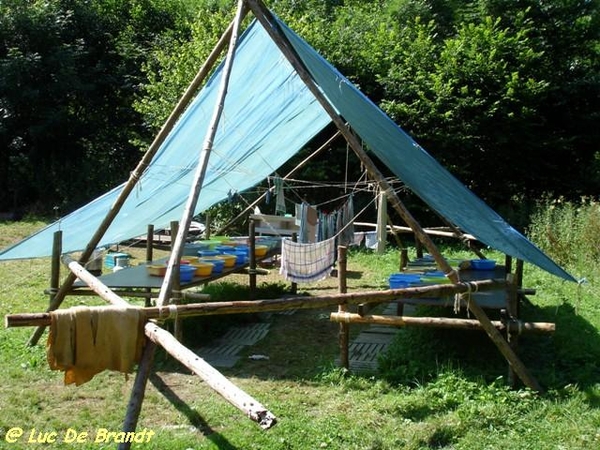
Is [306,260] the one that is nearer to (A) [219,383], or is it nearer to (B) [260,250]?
(B) [260,250]

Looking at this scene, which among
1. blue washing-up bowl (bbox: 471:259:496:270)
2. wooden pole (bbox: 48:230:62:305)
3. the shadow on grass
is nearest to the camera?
the shadow on grass

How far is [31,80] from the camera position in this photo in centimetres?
1697

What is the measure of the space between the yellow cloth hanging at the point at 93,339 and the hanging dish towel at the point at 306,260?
4.05 m

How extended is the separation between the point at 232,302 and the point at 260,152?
13.4 feet

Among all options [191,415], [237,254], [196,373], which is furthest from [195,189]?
[237,254]

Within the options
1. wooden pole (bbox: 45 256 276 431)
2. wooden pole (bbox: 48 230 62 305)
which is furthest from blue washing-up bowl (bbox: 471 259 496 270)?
wooden pole (bbox: 45 256 276 431)

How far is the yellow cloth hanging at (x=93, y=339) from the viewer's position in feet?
11.0

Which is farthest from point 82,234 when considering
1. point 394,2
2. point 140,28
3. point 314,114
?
point 140,28

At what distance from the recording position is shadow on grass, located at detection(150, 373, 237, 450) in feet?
13.7

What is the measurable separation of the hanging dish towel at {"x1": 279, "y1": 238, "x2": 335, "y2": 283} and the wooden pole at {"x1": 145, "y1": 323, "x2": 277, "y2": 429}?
13.2 feet

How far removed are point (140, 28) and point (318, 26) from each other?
7219 millimetres

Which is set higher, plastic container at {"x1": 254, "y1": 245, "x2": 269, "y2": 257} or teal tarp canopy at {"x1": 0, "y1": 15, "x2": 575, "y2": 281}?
teal tarp canopy at {"x1": 0, "y1": 15, "x2": 575, "y2": 281}

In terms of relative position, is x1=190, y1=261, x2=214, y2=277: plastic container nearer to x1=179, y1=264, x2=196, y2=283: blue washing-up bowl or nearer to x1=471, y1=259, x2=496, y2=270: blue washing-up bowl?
x1=179, y1=264, x2=196, y2=283: blue washing-up bowl

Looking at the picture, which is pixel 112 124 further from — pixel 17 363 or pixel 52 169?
pixel 17 363
